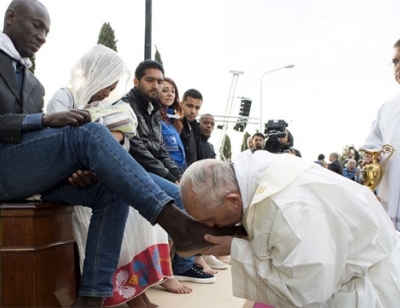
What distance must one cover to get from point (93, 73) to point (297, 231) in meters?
1.69

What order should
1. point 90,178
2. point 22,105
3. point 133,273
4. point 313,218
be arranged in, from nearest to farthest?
point 313,218, point 90,178, point 22,105, point 133,273

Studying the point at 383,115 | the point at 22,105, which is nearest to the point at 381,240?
the point at 22,105

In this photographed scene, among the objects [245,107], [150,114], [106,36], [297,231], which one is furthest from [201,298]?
[245,107]

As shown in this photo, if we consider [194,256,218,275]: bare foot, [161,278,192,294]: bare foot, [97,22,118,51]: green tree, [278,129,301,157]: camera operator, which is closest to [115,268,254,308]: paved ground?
[161,278,192,294]: bare foot

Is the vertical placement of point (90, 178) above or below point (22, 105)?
below

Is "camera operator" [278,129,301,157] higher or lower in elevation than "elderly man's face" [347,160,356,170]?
higher

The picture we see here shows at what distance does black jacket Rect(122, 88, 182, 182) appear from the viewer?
292 cm

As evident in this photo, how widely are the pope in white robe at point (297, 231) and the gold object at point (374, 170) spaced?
59.3 inches

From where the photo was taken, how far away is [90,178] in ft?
6.63

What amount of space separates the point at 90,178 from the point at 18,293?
551 millimetres

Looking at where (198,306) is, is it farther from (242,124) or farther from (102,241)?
(242,124)

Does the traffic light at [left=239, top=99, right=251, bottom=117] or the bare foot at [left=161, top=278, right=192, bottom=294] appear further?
the traffic light at [left=239, top=99, right=251, bottom=117]

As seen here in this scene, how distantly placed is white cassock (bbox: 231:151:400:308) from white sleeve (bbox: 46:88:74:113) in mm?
1227

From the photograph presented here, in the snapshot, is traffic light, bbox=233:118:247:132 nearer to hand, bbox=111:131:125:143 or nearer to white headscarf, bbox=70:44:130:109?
white headscarf, bbox=70:44:130:109
